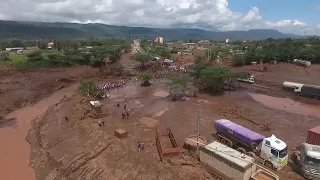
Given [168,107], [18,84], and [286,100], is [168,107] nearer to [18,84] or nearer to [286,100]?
[286,100]

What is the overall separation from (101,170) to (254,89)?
1349 inches

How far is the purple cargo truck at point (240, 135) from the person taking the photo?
20.3 meters

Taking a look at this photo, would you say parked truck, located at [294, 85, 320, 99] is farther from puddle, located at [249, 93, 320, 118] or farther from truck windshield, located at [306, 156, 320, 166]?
truck windshield, located at [306, 156, 320, 166]

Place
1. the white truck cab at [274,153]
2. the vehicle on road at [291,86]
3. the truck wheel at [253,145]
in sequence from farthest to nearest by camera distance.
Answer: the vehicle on road at [291,86] < the truck wheel at [253,145] < the white truck cab at [274,153]

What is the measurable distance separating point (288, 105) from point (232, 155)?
75.3ft

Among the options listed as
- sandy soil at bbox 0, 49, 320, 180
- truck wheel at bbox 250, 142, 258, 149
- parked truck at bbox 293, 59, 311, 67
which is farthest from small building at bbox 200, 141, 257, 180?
parked truck at bbox 293, 59, 311, 67

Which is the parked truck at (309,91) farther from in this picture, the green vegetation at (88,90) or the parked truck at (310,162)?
the green vegetation at (88,90)

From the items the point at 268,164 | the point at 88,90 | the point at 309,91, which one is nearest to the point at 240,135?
the point at 268,164

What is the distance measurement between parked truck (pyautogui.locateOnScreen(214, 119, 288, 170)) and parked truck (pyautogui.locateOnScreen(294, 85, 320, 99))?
2325 cm

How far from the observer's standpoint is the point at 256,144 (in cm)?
2031

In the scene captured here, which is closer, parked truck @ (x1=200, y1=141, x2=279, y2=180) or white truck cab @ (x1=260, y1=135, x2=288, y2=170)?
parked truck @ (x1=200, y1=141, x2=279, y2=180)

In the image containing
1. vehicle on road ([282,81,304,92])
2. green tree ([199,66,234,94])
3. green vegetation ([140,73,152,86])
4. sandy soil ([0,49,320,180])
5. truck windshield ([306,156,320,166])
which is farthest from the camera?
green vegetation ([140,73,152,86])

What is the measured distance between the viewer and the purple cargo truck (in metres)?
20.3

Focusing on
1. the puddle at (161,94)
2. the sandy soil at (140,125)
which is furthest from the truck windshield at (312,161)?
the puddle at (161,94)
